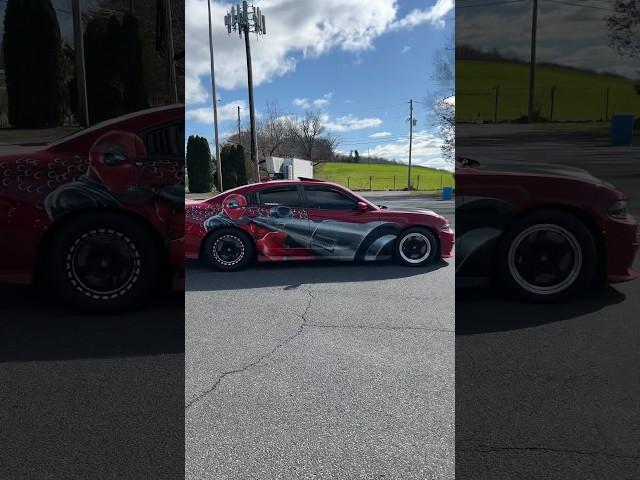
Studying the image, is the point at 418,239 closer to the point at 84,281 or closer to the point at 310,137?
the point at 310,137

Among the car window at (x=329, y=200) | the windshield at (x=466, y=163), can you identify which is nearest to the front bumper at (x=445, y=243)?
the car window at (x=329, y=200)

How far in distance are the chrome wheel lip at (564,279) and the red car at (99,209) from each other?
2.54 feet

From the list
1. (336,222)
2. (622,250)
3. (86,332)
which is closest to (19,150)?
(86,332)

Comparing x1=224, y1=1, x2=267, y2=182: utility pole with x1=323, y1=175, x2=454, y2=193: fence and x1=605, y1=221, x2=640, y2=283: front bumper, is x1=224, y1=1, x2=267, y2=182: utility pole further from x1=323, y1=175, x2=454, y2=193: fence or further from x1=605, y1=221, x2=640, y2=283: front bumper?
x1=605, y1=221, x2=640, y2=283: front bumper

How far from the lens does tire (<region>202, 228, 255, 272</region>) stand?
3512 mm

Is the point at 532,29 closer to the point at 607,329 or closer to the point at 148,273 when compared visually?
the point at 607,329

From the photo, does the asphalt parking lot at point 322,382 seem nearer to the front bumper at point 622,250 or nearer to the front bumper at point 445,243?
the front bumper at point 445,243

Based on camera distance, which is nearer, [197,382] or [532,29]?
[532,29]

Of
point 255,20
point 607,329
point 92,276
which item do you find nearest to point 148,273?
point 92,276

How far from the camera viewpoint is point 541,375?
1102mm

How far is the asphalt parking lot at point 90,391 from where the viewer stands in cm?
116

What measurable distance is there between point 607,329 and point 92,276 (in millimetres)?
1250

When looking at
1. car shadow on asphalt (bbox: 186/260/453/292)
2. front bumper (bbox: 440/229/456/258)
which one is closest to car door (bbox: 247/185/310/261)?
car shadow on asphalt (bbox: 186/260/453/292)

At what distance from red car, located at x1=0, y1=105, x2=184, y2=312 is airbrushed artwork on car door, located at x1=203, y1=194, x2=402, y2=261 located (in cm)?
229
